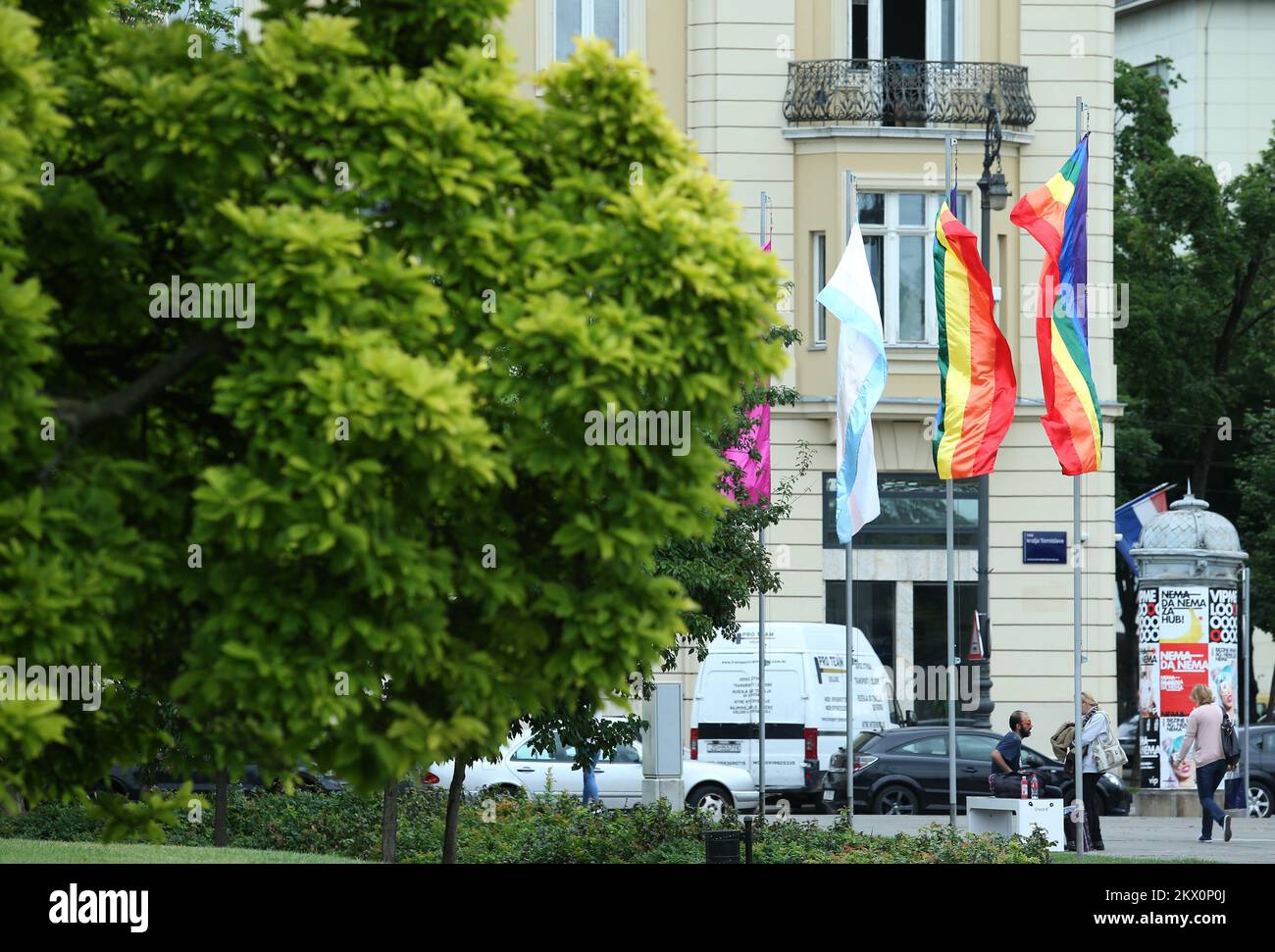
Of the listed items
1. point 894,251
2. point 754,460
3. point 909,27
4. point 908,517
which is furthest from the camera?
point 909,27

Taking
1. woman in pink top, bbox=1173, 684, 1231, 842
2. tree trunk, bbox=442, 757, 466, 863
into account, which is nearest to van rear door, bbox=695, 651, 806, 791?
woman in pink top, bbox=1173, 684, 1231, 842

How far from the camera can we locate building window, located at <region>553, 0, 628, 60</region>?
33.5 metres

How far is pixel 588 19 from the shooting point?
33.6 metres

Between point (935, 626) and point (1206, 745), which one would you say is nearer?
point (1206, 745)

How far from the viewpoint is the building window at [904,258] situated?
33.0 metres

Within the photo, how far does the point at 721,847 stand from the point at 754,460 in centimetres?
590

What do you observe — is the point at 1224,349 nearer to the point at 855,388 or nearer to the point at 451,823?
the point at 855,388

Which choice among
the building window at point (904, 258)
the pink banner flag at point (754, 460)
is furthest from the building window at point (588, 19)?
the pink banner flag at point (754, 460)

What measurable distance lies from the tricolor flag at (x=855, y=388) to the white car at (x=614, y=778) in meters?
5.53

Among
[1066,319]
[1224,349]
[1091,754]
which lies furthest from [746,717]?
[1224,349]

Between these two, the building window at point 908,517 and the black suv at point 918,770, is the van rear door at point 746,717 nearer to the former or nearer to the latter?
the black suv at point 918,770

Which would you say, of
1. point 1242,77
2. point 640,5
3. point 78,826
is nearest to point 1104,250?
point 640,5

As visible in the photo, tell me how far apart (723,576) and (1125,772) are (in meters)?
19.5

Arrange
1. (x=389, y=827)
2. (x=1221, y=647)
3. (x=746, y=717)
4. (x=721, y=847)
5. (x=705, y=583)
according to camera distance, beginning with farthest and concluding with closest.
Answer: (x=1221, y=647) → (x=746, y=717) → (x=705, y=583) → (x=389, y=827) → (x=721, y=847)
